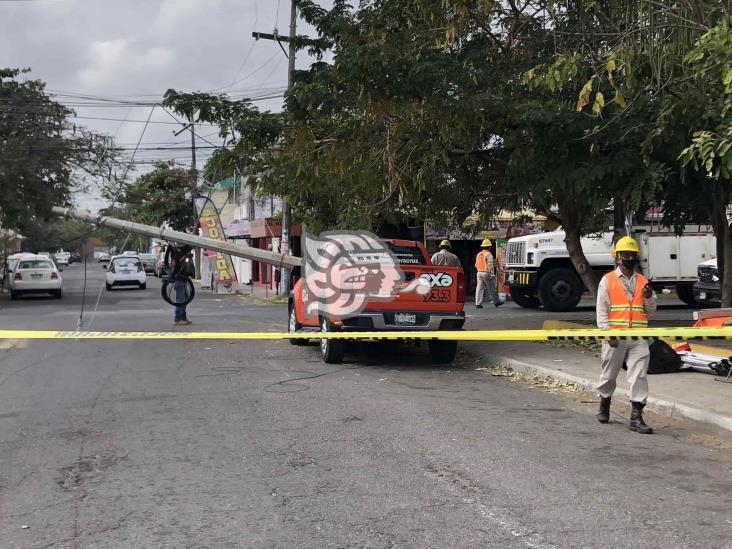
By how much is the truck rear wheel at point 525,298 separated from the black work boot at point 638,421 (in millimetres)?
14455

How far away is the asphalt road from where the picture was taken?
4.76m

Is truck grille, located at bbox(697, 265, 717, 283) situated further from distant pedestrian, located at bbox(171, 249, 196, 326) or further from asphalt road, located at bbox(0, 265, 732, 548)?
distant pedestrian, located at bbox(171, 249, 196, 326)

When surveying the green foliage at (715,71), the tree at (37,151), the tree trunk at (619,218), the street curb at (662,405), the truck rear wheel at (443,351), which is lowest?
the street curb at (662,405)

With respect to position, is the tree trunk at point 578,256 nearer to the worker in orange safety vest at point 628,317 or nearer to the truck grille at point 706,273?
the truck grille at point 706,273

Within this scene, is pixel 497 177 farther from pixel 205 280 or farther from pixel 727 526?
pixel 205 280

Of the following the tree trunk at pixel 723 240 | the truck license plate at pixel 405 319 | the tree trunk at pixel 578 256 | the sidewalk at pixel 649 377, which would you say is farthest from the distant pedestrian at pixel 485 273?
the truck license plate at pixel 405 319

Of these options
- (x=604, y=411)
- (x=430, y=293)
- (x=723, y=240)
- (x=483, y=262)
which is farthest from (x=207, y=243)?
(x=604, y=411)

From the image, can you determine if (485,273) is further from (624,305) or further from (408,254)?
(624,305)

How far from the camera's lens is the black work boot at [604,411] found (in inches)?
315

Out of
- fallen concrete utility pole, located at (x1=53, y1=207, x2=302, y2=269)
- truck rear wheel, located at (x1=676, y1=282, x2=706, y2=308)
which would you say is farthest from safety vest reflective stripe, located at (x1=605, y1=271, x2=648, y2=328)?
truck rear wheel, located at (x1=676, y1=282, x2=706, y2=308)

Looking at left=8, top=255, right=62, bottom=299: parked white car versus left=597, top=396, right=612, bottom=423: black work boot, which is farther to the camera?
left=8, top=255, right=62, bottom=299: parked white car

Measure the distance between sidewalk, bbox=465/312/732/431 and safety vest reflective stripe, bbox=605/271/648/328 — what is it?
1133 millimetres

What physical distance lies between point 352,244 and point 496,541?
840 cm

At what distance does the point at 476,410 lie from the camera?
28.0 ft
